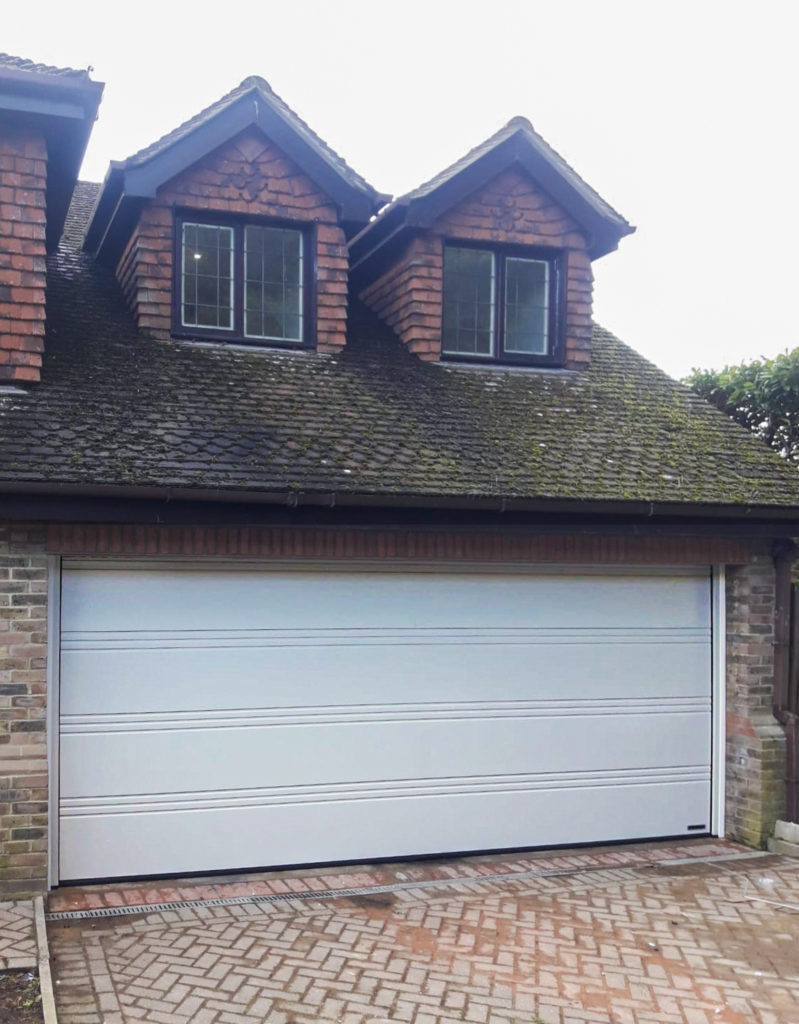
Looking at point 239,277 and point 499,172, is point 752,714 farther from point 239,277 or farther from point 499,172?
point 239,277

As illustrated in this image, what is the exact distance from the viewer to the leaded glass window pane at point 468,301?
9312mm

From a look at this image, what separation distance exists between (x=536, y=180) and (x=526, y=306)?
1.16m

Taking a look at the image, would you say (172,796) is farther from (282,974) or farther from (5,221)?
(5,221)

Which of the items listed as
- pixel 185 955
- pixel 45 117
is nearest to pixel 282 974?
pixel 185 955

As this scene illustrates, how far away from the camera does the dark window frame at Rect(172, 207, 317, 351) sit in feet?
27.3

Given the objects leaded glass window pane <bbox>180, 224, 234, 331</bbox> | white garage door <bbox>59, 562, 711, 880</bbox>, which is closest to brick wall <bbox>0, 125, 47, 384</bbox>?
leaded glass window pane <bbox>180, 224, 234, 331</bbox>

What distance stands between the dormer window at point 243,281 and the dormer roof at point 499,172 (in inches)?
36.7

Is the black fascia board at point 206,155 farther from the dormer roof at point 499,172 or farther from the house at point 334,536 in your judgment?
the dormer roof at point 499,172

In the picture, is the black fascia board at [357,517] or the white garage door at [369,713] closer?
the black fascia board at [357,517]

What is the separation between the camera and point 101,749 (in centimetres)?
666

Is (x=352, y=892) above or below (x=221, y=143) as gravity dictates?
below

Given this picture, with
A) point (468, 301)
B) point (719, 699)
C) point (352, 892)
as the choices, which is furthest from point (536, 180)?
point (352, 892)

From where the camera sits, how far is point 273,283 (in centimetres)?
869

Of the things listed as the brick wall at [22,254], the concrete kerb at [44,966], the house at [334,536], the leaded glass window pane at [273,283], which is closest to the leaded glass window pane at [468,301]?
the house at [334,536]
